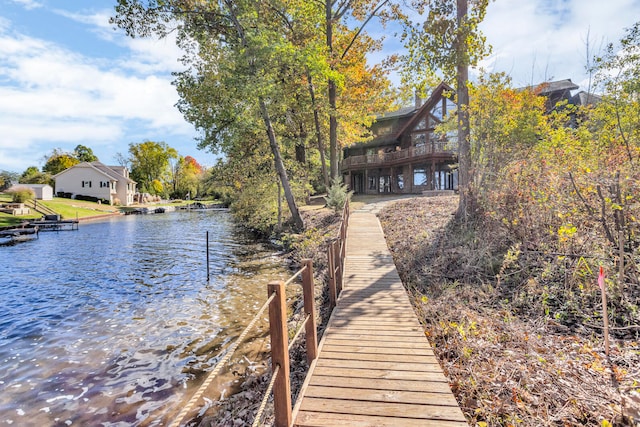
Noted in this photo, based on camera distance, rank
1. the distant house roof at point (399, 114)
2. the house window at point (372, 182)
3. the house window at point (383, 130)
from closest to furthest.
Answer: the distant house roof at point (399, 114) → the house window at point (383, 130) → the house window at point (372, 182)

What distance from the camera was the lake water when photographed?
4.95 metres

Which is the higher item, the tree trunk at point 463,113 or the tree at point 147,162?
the tree at point 147,162

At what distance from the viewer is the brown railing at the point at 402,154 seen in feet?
88.5

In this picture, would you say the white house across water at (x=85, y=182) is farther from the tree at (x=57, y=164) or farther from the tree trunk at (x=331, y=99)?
the tree trunk at (x=331, y=99)

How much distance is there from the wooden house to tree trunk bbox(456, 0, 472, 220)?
15956mm

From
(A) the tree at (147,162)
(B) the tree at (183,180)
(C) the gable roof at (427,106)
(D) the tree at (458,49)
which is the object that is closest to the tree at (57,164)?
(A) the tree at (147,162)

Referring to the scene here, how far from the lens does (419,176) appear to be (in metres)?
30.4

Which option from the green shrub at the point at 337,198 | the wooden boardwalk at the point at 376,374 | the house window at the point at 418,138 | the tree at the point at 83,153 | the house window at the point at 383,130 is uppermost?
the tree at the point at 83,153

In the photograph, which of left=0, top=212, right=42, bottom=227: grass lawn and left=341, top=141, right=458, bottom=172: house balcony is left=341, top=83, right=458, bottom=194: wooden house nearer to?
left=341, top=141, right=458, bottom=172: house balcony

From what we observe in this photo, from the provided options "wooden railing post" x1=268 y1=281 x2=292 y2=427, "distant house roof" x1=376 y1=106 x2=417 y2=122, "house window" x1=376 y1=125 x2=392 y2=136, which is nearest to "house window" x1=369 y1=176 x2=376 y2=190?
"house window" x1=376 y1=125 x2=392 y2=136

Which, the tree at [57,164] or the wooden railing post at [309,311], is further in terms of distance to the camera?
the tree at [57,164]

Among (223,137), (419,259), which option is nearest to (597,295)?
(419,259)

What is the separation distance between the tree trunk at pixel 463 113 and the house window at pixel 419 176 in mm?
20141

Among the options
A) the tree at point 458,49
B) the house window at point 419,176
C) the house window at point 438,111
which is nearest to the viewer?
the tree at point 458,49
